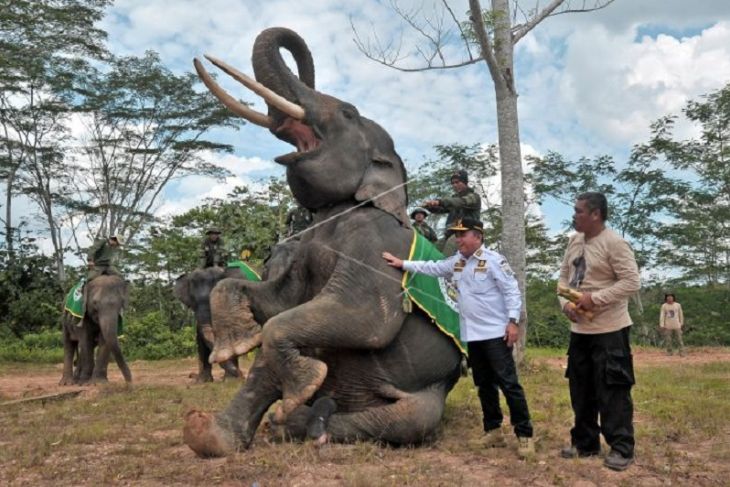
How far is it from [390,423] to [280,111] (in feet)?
6.93

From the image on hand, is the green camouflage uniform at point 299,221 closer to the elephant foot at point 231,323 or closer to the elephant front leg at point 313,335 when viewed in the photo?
the elephant foot at point 231,323

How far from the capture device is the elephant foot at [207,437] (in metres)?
4.13

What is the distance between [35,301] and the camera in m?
20.0

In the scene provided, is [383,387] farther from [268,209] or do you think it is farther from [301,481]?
[268,209]

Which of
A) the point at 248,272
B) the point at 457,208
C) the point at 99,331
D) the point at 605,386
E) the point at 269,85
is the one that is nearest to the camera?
the point at 605,386

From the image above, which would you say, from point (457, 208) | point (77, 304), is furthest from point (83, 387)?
point (457, 208)

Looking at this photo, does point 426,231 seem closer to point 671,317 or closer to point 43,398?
point 43,398

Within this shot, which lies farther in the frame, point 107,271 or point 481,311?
point 107,271

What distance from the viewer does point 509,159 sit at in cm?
915

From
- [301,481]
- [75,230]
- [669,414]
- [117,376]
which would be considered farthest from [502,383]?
[75,230]

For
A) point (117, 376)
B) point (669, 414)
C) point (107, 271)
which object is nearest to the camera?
point (669, 414)

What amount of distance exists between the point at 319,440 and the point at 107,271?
7.27 meters

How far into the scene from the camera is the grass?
3.75 meters

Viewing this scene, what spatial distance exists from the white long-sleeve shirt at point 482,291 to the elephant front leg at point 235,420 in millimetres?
1085
